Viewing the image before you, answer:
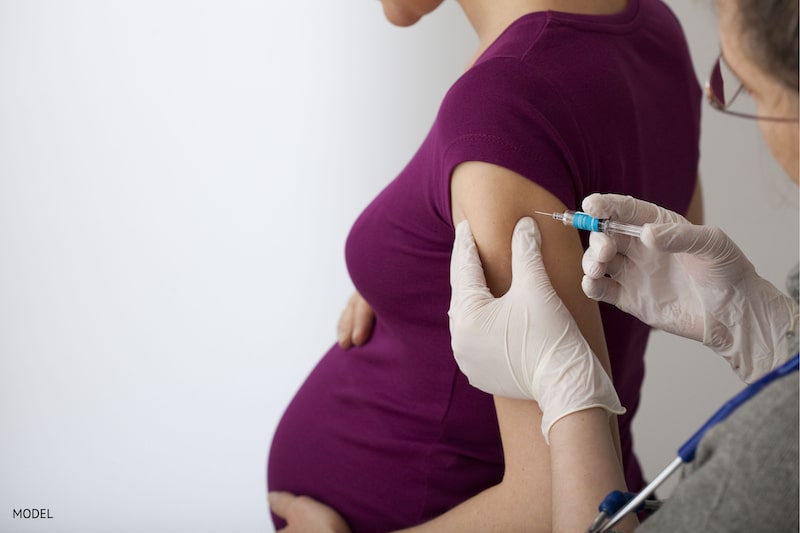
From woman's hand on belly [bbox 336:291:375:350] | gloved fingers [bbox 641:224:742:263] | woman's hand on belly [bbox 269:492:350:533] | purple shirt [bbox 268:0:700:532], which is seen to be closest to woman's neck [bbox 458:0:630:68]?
purple shirt [bbox 268:0:700:532]

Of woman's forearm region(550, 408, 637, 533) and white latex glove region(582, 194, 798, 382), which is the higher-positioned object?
white latex glove region(582, 194, 798, 382)

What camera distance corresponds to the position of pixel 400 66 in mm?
2031

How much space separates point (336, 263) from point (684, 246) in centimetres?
131

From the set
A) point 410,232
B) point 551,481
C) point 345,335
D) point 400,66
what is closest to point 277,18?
point 400,66

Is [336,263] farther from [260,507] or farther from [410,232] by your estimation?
[410,232]

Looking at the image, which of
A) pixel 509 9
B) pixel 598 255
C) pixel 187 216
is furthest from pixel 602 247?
pixel 187 216

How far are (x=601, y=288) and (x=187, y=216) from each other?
130 centimetres

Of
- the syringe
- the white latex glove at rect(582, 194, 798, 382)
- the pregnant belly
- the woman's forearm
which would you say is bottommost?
the pregnant belly

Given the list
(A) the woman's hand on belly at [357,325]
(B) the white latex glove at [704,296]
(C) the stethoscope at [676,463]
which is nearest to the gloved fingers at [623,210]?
(B) the white latex glove at [704,296]

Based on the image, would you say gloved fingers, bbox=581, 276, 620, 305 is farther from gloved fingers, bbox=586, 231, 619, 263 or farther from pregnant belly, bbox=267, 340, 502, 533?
pregnant belly, bbox=267, 340, 502, 533

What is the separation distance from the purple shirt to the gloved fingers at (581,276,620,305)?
0.31 feet

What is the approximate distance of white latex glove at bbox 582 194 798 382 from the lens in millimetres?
937

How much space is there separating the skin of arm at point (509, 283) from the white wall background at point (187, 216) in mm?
1166

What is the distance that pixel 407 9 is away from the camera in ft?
4.36
